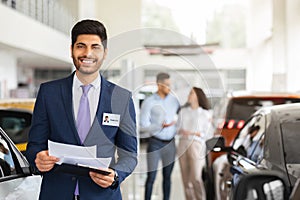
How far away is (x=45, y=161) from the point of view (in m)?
2.99

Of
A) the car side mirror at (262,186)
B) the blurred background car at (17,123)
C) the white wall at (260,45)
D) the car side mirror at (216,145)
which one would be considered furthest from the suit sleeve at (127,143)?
the white wall at (260,45)

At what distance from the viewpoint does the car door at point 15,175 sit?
3.21m

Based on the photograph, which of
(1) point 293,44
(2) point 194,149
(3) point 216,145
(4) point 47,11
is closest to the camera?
(3) point 216,145

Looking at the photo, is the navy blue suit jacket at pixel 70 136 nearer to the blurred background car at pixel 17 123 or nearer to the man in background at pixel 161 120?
the blurred background car at pixel 17 123

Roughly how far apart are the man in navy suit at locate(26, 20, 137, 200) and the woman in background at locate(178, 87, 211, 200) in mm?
3761

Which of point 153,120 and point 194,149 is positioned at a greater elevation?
point 153,120

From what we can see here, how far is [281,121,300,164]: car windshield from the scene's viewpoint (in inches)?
150

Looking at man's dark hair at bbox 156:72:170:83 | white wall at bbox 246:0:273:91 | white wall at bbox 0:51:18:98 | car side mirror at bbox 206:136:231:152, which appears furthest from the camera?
white wall at bbox 246:0:273:91

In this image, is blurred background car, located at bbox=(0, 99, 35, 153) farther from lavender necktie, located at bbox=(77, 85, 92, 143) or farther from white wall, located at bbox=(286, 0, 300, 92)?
white wall, located at bbox=(286, 0, 300, 92)

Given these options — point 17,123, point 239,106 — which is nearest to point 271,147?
point 17,123

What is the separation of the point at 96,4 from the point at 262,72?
7.75m

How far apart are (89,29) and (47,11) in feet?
42.2

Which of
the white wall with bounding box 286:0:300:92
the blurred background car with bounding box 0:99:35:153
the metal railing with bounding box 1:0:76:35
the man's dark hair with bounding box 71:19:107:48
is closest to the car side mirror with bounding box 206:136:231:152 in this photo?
the blurred background car with bounding box 0:99:35:153

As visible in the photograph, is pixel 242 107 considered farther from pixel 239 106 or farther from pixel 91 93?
pixel 91 93
